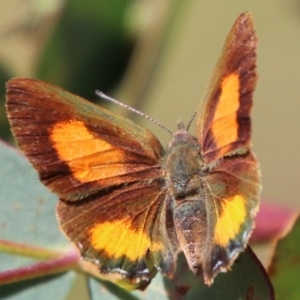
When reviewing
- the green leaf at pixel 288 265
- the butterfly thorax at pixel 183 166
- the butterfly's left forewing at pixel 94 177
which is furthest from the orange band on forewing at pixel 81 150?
the green leaf at pixel 288 265

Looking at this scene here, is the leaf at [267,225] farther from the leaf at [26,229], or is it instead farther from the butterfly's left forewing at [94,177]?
the leaf at [26,229]

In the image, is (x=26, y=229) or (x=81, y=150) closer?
(x=81, y=150)

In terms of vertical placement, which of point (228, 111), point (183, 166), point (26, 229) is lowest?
point (26, 229)

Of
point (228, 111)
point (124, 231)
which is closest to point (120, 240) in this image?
point (124, 231)

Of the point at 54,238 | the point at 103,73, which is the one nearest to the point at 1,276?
the point at 54,238

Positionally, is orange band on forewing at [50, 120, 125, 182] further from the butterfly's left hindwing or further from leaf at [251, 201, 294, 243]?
leaf at [251, 201, 294, 243]

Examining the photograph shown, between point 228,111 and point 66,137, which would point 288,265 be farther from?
point 66,137
